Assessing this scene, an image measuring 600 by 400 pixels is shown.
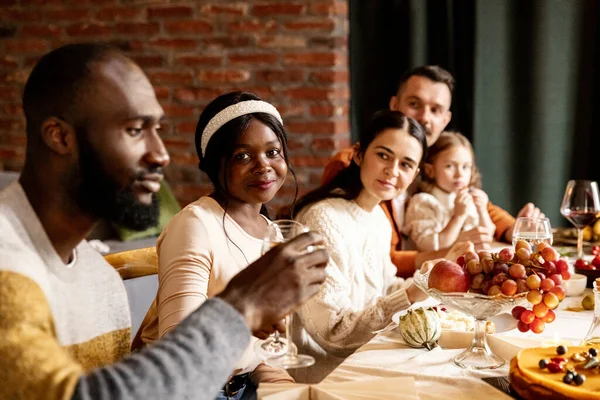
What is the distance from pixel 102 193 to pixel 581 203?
187 cm

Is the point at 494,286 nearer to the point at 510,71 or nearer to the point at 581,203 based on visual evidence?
the point at 581,203

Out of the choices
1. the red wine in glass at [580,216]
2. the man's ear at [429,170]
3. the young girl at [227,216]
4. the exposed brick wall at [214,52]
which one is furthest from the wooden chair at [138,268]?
the exposed brick wall at [214,52]

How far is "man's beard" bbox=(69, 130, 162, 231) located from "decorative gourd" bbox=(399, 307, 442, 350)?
2.24 feet

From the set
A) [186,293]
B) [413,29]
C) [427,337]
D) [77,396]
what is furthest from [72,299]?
[413,29]

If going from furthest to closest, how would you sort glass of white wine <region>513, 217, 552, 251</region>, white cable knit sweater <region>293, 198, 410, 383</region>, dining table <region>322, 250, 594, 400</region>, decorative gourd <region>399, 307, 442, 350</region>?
glass of white wine <region>513, 217, 552, 251</region>, white cable knit sweater <region>293, 198, 410, 383</region>, decorative gourd <region>399, 307, 442, 350</region>, dining table <region>322, 250, 594, 400</region>

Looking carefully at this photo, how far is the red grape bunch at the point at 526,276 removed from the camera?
4.35 feet

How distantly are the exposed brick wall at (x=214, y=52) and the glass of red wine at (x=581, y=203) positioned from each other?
1.51 meters

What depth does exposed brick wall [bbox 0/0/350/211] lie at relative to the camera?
3.62 metres

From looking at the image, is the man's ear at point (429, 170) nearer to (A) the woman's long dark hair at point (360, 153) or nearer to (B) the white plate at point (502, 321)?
(A) the woman's long dark hair at point (360, 153)

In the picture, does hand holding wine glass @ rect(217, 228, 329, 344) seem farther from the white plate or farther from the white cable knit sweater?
the white cable knit sweater

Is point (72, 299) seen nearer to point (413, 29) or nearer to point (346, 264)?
point (346, 264)

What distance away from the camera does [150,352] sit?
81 centimetres

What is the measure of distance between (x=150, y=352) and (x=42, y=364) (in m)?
0.12

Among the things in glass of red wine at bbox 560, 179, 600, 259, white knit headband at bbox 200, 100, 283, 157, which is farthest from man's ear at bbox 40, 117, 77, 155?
glass of red wine at bbox 560, 179, 600, 259
